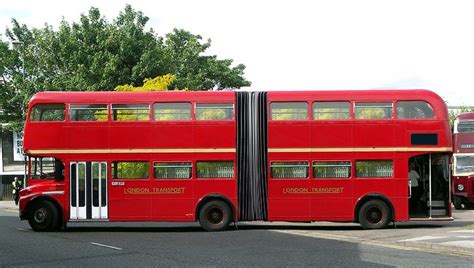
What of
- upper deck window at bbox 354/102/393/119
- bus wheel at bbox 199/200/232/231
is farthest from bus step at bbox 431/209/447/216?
bus wheel at bbox 199/200/232/231

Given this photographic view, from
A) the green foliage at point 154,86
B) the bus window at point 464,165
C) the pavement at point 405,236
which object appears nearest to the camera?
the pavement at point 405,236

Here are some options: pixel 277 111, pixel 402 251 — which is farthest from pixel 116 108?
pixel 402 251

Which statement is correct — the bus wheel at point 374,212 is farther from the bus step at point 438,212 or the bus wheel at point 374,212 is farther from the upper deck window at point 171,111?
the upper deck window at point 171,111

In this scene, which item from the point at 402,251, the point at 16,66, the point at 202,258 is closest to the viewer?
the point at 202,258

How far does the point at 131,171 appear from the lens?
790 inches

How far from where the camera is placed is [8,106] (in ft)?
161

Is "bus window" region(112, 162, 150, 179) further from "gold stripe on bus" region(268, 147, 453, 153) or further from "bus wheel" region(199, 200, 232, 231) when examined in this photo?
"gold stripe on bus" region(268, 147, 453, 153)

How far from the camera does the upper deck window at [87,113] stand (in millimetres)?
19688

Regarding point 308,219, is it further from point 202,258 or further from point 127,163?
point 202,258

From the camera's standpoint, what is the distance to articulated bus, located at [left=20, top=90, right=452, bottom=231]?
1956 cm

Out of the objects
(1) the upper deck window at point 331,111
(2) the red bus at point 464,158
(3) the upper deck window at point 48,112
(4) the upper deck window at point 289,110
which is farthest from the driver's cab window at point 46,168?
(2) the red bus at point 464,158

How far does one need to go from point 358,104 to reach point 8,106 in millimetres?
34983

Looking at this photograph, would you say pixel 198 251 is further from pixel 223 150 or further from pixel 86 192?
pixel 86 192

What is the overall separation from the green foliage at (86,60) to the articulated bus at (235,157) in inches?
628
